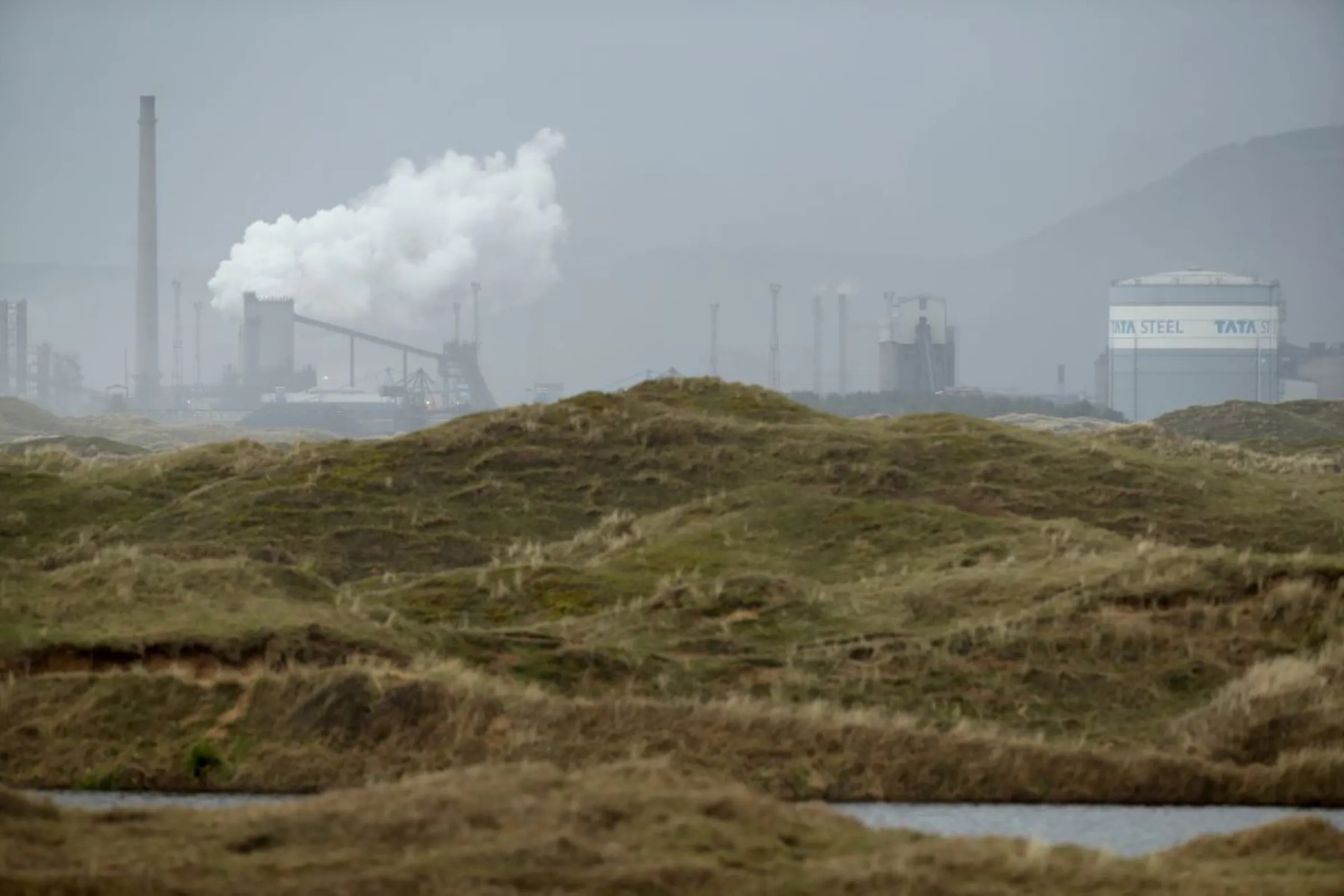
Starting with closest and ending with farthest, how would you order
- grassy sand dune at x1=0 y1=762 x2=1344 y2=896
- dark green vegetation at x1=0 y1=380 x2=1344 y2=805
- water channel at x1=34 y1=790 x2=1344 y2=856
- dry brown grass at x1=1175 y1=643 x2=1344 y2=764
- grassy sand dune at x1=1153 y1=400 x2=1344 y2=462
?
grassy sand dune at x1=0 y1=762 x2=1344 y2=896 → water channel at x1=34 y1=790 x2=1344 y2=856 → dark green vegetation at x1=0 y1=380 x2=1344 y2=805 → dry brown grass at x1=1175 y1=643 x2=1344 y2=764 → grassy sand dune at x1=1153 y1=400 x2=1344 y2=462

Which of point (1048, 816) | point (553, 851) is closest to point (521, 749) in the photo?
point (1048, 816)

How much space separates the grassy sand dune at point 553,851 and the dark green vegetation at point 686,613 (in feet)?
33.8

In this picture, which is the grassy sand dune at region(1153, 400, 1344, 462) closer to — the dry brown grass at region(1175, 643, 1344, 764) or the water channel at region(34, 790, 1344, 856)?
the dry brown grass at region(1175, 643, 1344, 764)

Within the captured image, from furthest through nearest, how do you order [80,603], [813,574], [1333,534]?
1. [1333,534]
2. [813,574]
3. [80,603]

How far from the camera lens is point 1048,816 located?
2822 centimetres

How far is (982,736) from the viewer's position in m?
32.2

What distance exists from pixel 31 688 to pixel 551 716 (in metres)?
7.69

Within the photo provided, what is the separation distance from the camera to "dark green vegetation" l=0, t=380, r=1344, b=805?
30594mm

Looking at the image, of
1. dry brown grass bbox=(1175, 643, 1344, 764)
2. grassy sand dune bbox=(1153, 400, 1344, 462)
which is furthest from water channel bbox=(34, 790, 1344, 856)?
grassy sand dune bbox=(1153, 400, 1344, 462)

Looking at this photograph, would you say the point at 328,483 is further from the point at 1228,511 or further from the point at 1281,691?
the point at 1281,691

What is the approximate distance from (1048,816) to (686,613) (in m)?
14.6

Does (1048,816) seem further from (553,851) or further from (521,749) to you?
(553,851)

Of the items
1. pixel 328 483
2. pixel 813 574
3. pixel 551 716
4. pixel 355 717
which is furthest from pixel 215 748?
pixel 328 483

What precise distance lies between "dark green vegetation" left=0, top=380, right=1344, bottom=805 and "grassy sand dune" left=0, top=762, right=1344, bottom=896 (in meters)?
10.3
